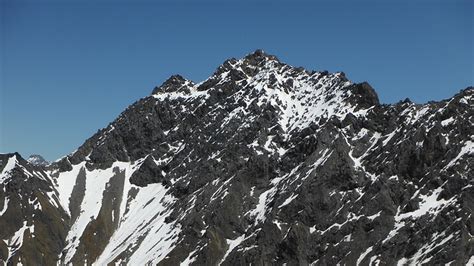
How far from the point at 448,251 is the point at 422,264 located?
8.79 m

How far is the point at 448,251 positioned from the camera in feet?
634

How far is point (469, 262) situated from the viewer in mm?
189375

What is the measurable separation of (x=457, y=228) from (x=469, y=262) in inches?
528

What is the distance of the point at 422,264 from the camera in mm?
195125

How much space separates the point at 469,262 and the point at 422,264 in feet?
45.2

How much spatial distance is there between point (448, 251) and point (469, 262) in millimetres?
6856

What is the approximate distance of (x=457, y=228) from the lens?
19962 cm

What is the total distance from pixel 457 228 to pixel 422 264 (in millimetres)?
16797
